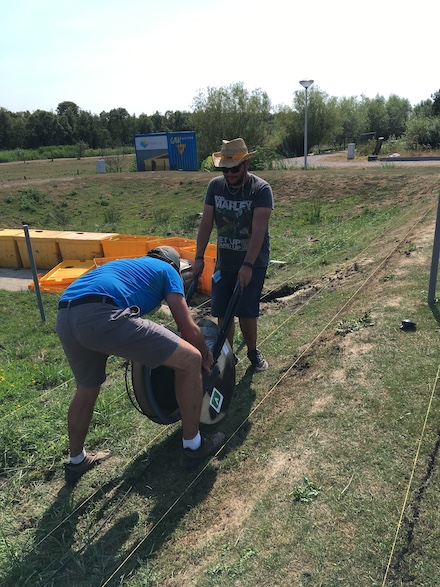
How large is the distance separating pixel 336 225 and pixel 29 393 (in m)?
9.09

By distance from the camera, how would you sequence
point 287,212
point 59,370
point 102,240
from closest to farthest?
point 59,370, point 102,240, point 287,212

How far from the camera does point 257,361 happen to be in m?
4.41

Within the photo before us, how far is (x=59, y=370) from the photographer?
5047 millimetres

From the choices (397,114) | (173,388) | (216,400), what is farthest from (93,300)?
(397,114)

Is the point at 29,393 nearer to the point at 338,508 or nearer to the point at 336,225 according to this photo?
the point at 338,508

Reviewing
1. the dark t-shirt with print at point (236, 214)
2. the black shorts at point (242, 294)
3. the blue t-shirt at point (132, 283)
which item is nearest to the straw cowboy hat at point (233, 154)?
the dark t-shirt with print at point (236, 214)

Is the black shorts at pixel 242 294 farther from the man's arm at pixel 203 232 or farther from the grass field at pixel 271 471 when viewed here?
the grass field at pixel 271 471

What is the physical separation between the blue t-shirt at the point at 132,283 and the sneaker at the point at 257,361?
176 cm

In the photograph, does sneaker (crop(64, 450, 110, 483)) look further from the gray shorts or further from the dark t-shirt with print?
the dark t-shirt with print

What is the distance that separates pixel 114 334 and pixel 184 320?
0.45 m

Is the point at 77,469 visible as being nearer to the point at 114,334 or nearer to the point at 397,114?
the point at 114,334

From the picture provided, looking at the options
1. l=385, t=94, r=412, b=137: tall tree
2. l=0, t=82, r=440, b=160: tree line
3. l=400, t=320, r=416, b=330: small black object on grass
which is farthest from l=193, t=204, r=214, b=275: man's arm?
l=385, t=94, r=412, b=137: tall tree

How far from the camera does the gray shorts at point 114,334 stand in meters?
2.54

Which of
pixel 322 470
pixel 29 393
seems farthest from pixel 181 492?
pixel 29 393
